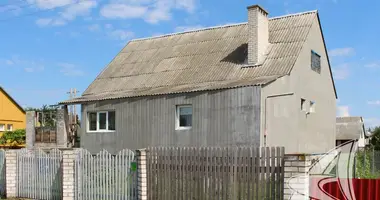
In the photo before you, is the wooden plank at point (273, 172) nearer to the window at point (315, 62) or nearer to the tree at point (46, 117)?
the window at point (315, 62)

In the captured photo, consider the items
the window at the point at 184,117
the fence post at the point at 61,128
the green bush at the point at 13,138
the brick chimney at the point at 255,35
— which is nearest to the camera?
the window at the point at 184,117

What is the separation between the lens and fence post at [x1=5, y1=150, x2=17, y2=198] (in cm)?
1446

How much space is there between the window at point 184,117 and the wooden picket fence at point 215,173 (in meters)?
6.45

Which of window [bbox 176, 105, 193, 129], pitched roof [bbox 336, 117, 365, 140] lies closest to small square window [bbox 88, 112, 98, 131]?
window [bbox 176, 105, 193, 129]

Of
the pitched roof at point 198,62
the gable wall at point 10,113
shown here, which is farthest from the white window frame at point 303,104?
the gable wall at point 10,113

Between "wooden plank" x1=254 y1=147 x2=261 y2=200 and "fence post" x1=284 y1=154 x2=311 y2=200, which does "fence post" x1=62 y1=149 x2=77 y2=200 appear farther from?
"fence post" x1=284 y1=154 x2=311 y2=200

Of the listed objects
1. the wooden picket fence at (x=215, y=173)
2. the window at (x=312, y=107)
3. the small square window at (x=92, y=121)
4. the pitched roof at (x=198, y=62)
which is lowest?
the wooden picket fence at (x=215, y=173)

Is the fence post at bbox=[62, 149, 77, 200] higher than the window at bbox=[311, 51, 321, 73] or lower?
lower

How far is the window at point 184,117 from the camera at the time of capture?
17.5m

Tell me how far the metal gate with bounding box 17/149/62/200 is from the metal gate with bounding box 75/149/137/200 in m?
0.95

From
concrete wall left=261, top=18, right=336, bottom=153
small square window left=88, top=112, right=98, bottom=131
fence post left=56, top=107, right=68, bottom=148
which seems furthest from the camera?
fence post left=56, top=107, right=68, bottom=148

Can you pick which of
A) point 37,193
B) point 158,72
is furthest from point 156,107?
point 37,193

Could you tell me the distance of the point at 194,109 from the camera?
17.1 m

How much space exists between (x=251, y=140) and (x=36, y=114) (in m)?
13.7
